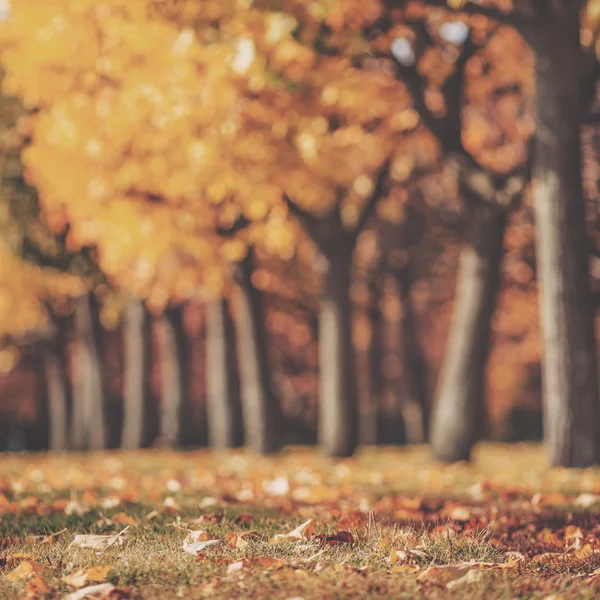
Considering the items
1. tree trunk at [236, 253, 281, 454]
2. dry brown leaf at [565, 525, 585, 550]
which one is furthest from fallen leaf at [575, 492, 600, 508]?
tree trunk at [236, 253, 281, 454]

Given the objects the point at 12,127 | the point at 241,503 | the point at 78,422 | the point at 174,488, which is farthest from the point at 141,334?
the point at 241,503

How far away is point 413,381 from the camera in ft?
70.5

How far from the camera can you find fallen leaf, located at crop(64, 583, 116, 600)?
3.24 metres

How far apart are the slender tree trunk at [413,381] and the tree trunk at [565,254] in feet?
37.8

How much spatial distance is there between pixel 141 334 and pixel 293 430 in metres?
15.1

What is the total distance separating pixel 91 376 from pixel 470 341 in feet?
34.5

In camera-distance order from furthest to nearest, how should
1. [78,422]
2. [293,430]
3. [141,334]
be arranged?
[293,430]
[78,422]
[141,334]

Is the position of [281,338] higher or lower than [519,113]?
lower

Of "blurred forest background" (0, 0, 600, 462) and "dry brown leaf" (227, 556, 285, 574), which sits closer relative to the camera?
"dry brown leaf" (227, 556, 285, 574)

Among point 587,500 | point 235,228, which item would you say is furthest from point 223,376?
point 587,500

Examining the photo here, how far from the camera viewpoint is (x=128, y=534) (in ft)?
14.4

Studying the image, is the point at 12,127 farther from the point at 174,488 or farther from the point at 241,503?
the point at 241,503

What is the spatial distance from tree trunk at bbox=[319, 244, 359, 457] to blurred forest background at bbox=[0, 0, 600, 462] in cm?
3

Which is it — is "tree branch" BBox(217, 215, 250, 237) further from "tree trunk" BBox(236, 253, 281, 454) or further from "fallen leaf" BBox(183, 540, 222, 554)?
"fallen leaf" BBox(183, 540, 222, 554)
